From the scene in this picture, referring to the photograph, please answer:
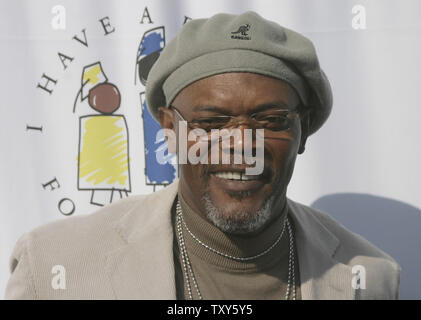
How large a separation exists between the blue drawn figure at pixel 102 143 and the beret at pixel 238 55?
56 centimetres

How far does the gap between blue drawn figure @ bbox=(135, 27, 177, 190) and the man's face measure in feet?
2.09

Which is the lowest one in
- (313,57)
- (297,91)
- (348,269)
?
(348,269)

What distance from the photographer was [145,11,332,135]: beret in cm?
152

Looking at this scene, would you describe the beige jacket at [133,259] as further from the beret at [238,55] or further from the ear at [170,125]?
the beret at [238,55]

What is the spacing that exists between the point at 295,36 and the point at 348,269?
850 millimetres

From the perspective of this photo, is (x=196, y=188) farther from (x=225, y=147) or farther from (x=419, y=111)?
(x=419, y=111)

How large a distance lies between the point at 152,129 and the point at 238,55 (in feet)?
2.60

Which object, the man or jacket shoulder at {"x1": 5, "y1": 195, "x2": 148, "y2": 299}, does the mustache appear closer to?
the man

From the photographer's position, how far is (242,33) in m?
1.54

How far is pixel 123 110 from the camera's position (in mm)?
2193

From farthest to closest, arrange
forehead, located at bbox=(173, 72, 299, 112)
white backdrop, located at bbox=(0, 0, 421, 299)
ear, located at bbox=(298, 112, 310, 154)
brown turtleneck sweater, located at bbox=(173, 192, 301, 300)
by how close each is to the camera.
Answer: white backdrop, located at bbox=(0, 0, 421, 299), ear, located at bbox=(298, 112, 310, 154), brown turtleneck sweater, located at bbox=(173, 192, 301, 300), forehead, located at bbox=(173, 72, 299, 112)

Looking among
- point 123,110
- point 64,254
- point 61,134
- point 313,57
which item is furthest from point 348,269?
point 61,134

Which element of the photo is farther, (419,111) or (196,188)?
(419,111)

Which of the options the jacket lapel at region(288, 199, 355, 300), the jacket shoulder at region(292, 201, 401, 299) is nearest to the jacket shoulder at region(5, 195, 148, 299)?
the jacket lapel at region(288, 199, 355, 300)
